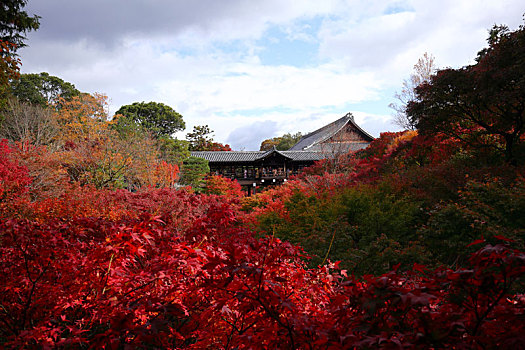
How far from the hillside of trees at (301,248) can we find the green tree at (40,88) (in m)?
21.4

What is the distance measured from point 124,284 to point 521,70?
8.75 m

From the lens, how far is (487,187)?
572cm

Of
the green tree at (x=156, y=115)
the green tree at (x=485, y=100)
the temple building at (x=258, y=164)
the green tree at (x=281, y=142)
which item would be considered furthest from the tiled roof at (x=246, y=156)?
the green tree at (x=281, y=142)

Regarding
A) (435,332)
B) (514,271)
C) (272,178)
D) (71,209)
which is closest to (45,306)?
(435,332)

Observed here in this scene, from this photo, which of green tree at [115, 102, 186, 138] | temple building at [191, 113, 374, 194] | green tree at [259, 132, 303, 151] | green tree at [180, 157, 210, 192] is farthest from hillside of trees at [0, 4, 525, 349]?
green tree at [259, 132, 303, 151]

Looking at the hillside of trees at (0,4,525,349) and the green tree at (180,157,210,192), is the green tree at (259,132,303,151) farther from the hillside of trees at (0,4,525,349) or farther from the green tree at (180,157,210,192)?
the hillside of trees at (0,4,525,349)

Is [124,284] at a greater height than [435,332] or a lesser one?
lesser

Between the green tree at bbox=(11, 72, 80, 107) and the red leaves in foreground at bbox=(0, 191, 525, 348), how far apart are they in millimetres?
30674

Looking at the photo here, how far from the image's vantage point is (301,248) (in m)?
3.15

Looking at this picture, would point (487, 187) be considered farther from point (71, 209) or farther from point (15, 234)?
point (71, 209)

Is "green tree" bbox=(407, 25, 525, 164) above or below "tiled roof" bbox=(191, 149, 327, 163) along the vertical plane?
above

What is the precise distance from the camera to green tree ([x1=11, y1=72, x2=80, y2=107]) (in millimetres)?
30078

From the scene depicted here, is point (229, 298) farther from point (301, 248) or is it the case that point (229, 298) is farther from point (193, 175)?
point (193, 175)

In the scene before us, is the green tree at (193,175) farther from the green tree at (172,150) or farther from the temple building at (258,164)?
the temple building at (258,164)
